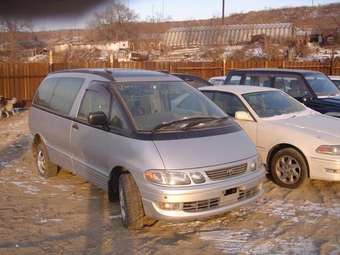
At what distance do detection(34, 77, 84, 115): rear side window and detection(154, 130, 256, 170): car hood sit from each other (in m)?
2.10

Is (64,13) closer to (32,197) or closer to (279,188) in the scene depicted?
(32,197)

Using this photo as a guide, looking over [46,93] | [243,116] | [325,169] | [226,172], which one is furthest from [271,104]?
[46,93]

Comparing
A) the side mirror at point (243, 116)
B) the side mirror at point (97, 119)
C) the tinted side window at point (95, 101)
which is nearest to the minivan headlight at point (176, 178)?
the side mirror at point (97, 119)

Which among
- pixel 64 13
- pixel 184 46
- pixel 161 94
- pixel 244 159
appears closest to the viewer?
pixel 244 159

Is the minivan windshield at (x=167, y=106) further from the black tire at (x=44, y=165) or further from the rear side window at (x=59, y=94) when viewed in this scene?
the black tire at (x=44, y=165)

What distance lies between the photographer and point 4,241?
455cm

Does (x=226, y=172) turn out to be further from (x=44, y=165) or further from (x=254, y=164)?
(x=44, y=165)

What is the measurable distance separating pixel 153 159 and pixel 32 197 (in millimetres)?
2429

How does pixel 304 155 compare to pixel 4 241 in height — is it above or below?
above

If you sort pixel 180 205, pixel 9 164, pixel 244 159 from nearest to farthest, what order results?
1. pixel 180 205
2. pixel 244 159
3. pixel 9 164

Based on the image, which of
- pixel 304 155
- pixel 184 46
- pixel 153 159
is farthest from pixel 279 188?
pixel 184 46

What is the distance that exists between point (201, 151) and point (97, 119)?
133cm

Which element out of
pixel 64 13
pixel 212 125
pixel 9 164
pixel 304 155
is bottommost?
pixel 9 164

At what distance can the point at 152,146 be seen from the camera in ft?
15.0
